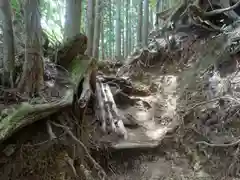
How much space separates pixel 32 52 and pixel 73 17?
233cm

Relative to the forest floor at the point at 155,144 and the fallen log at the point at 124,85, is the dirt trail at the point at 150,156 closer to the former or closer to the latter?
the forest floor at the point at 155,144

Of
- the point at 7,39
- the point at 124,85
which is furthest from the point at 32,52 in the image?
the point at 124,85

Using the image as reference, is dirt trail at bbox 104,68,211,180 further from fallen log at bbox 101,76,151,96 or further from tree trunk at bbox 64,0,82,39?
tree trunk at bbox 64,0,82,39

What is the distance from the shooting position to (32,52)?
422 centimetres

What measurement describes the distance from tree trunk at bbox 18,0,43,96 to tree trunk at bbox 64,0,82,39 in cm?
204

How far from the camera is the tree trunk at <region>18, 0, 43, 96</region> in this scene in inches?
163

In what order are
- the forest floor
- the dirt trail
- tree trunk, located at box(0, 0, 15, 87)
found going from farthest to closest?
the dirt trail → tree trunk, located at box(0, 0, 15, 87) → the forest floor

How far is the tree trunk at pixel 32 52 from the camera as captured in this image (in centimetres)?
413

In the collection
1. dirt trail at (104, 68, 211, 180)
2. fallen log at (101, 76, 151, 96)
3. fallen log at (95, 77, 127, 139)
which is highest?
fallen log at (101, 76, 151, 96)

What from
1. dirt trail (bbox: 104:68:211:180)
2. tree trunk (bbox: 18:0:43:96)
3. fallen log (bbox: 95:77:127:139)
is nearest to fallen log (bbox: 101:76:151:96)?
dirt trail (bbox: 104:68:211:180)

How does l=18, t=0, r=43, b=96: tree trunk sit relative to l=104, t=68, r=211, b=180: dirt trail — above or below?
above

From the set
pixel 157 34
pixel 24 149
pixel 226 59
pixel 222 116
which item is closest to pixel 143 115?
pixel 222 116

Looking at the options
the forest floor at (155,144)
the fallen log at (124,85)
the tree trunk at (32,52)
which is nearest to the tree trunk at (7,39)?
the tree trunk at (32,52)

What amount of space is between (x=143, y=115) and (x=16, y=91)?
4132 millimetres
